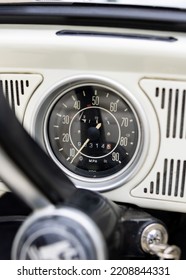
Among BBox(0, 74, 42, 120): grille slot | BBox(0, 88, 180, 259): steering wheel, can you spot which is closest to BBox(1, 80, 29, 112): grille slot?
BBox(0, 74, 42, 120): grille slot

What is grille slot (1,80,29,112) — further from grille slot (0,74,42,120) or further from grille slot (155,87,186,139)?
grille slot (155,87,186,139)

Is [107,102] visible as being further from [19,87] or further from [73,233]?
[73,233]

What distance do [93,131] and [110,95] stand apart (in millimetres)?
101

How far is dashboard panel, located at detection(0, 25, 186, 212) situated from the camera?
124cm

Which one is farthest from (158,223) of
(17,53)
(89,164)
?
(17,53)

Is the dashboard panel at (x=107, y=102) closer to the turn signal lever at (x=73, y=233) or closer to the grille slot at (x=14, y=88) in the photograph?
the grille slot at (x=14, y=88)

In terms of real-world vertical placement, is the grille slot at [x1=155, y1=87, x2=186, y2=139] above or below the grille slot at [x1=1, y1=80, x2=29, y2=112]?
below

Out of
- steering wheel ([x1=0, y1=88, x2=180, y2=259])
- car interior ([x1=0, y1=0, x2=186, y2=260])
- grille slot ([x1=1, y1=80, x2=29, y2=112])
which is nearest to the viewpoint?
steering wheel ([x1=0, y1=88, x2=180, y2=259])

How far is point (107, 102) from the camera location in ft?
4.36

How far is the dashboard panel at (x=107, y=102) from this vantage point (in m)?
1.24

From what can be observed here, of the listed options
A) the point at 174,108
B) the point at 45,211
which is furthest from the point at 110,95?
the point at 45,211

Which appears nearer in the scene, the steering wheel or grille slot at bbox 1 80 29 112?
the steering wheel

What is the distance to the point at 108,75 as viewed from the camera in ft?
4.17

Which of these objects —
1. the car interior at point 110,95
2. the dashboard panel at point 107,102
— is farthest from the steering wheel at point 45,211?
A: the dashboard panel at point 107,102
